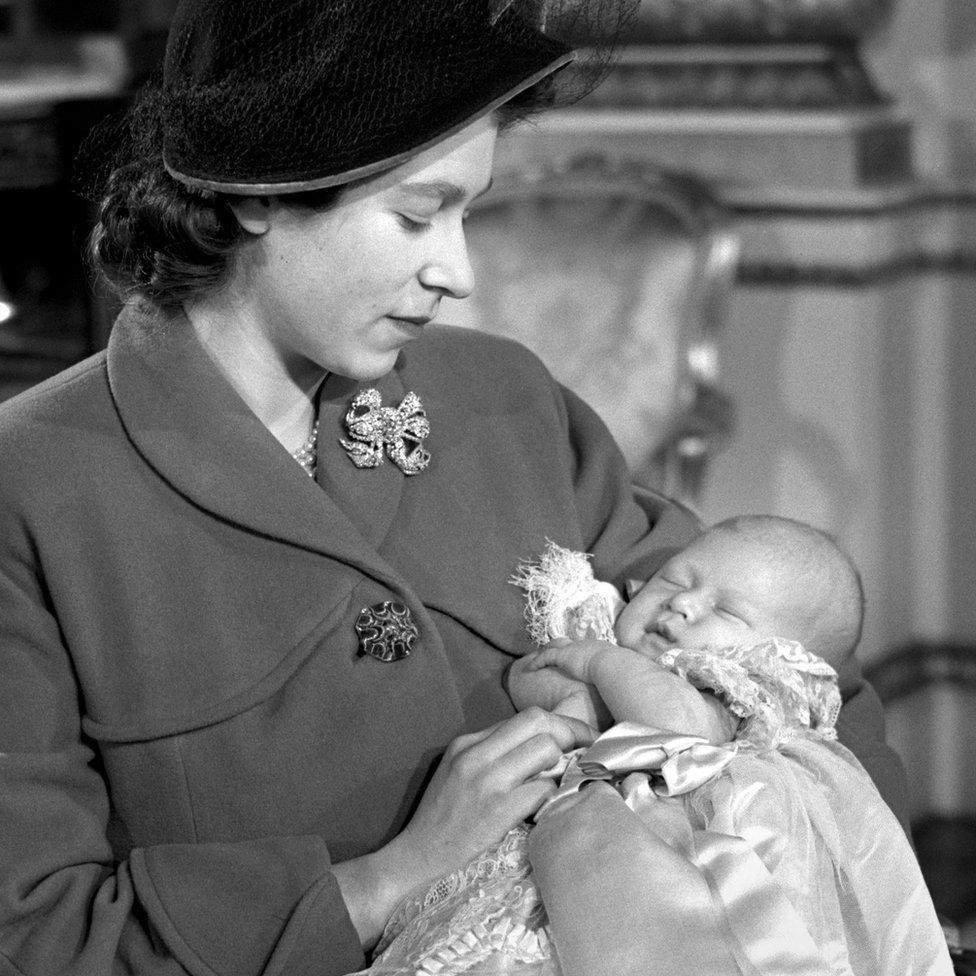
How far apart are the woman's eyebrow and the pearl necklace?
307mm

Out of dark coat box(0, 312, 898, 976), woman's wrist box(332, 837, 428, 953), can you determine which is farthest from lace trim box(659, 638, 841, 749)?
woman's wrist box(332, 837, 428, 953)

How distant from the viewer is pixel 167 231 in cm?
163

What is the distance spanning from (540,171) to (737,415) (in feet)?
2.23

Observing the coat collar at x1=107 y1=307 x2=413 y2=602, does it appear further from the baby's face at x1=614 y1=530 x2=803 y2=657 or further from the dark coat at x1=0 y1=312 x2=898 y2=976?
the baby's face at x1=614 y1=530 x2=803 y2=657

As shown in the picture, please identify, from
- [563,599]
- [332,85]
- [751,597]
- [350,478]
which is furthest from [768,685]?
[332,85]

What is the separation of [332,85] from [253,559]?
0.43 meters

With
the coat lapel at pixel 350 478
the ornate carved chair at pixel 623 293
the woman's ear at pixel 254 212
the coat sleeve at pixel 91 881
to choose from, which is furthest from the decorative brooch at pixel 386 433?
the ornate carved chair at pixel 623 293

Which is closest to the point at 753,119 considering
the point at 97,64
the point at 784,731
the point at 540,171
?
the point at 540,171

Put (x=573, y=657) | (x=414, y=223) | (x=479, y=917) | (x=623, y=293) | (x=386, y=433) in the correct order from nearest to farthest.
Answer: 1. (x=479, y=917)
2. (x=414, y=223)
3. (x=573, y=657)
4. (x=386, y=433)
5. (x=623, y=293)

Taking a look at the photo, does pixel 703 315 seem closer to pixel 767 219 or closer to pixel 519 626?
pixel 767 219

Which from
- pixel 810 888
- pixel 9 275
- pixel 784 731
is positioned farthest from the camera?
pixel 9 275

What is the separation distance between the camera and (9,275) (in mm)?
2730

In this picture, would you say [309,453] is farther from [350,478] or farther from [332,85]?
[332,85]

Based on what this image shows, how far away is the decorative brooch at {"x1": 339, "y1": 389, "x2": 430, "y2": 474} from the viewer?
69.5 inches
